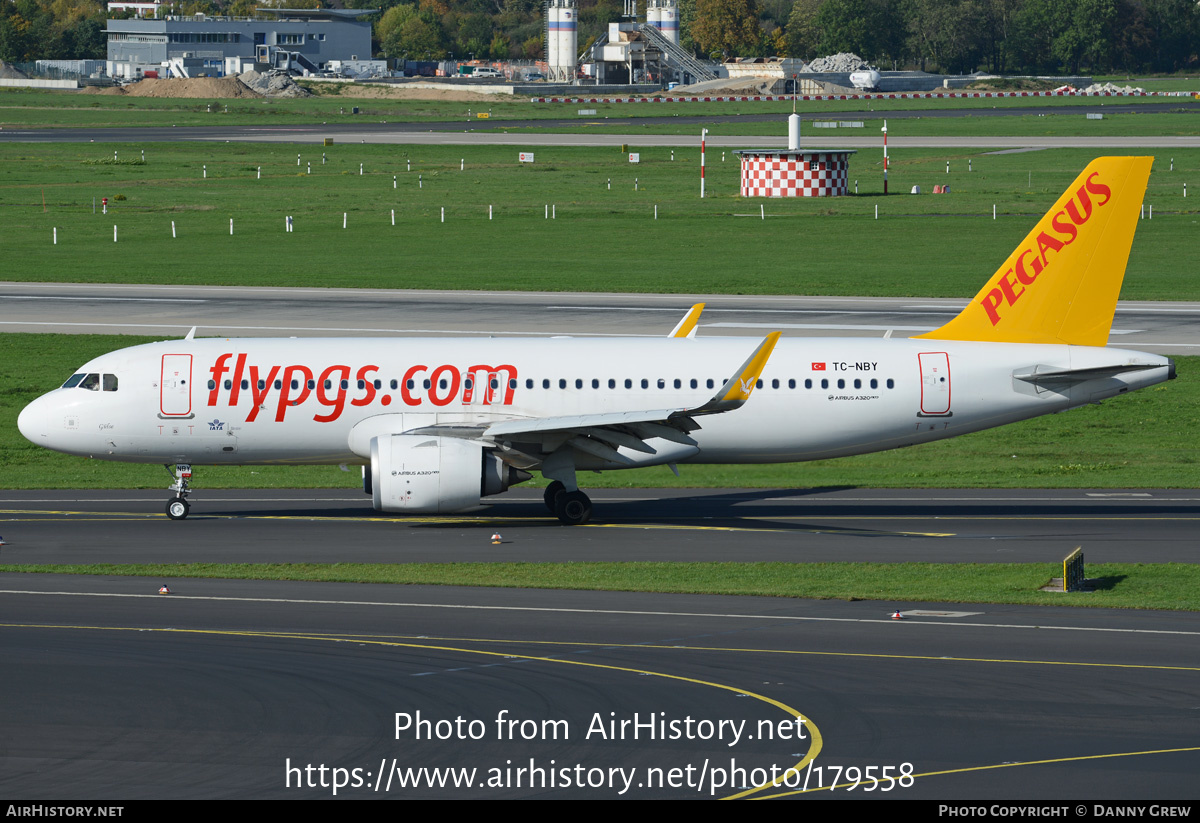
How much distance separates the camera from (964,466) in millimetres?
46219

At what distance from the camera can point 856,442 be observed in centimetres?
3784

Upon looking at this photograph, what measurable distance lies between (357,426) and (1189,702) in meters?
21.2

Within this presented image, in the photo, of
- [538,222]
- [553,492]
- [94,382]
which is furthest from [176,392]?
[538,222]

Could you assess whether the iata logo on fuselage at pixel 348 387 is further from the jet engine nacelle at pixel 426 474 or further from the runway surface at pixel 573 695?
the runway surface at pixel 573 695

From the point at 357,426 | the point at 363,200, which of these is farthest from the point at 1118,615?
the point at 363,200

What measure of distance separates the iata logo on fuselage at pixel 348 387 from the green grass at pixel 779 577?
5.62m

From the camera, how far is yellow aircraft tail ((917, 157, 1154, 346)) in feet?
123

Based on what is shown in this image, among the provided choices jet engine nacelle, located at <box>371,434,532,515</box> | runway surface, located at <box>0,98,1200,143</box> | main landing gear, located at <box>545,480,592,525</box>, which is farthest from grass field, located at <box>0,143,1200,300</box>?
jet engine nacelle, located at <box>371,434,532,515</box>

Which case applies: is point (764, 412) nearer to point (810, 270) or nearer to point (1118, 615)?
point (1118, 615)

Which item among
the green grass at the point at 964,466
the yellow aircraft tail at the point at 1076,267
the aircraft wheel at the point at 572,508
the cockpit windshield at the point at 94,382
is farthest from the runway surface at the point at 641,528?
the yellow aircraft tail at the point at 1076,267

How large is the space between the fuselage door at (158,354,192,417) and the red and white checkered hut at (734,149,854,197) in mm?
77103

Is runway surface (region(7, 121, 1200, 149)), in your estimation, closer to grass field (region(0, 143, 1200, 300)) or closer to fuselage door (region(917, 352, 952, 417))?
grass field (region(0, 143, 1200, 300))

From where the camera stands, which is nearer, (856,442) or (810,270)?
(856,442)

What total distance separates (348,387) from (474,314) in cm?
3082
